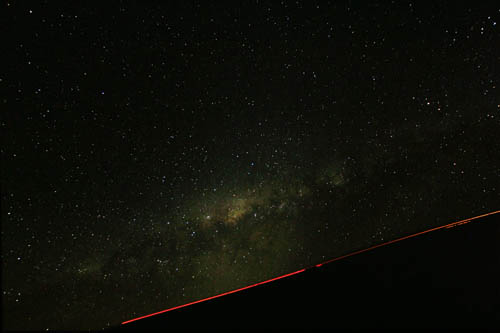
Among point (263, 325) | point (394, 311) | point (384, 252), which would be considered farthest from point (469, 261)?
point (263, 325)

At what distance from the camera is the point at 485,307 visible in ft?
3.22

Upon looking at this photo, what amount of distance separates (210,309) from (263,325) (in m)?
0.34

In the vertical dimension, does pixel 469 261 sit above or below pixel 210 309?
below

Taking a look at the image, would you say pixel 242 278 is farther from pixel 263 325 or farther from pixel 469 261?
pixel 469 261

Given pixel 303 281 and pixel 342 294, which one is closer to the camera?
pixel 342 294

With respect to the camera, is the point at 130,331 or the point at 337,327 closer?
the point at 337,327

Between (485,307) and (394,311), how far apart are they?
280 mm

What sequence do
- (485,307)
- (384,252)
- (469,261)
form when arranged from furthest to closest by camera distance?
(384,252) < (469,261) < (485,307)

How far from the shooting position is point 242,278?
7.72ft

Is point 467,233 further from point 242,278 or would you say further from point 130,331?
point 130,331

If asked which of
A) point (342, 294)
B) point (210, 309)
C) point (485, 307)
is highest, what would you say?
point (210, 309)

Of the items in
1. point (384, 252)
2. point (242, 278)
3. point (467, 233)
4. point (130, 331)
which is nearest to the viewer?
point (130, 331)

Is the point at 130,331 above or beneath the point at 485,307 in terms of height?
above

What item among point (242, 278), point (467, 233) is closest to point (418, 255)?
point (467, 233)
